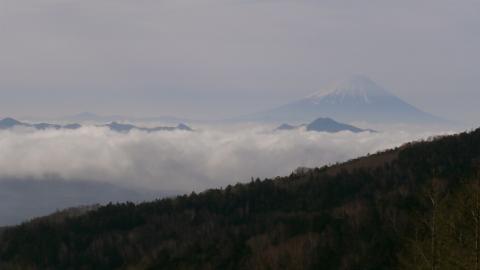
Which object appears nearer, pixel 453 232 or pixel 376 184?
pixel 453 232

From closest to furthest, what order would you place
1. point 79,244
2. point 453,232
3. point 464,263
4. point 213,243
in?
point 464,263, point 453,232, point 213,243, point 79,244

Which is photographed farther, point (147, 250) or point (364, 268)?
point (147, 250)

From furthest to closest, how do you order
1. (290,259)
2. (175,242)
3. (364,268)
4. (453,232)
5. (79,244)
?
(79,244) < (175,242) < (290,259) < (364,268) < (453,232)

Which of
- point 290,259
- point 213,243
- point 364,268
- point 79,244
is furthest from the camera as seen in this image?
point 79,244

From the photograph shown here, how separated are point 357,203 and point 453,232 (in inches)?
5093

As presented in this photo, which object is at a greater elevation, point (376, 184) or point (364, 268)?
point (376, 184)

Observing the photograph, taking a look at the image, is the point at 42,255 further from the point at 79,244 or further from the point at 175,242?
Result: the point at 175,242

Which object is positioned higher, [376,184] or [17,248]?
[376,184]

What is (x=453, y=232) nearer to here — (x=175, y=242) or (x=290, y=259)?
(x=290, y=259)

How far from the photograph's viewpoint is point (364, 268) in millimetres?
109875

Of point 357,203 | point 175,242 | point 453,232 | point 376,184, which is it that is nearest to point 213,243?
point 175,242

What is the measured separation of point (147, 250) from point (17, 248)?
135ft

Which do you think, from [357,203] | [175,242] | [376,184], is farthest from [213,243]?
[376,184]

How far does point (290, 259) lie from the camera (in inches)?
5276
